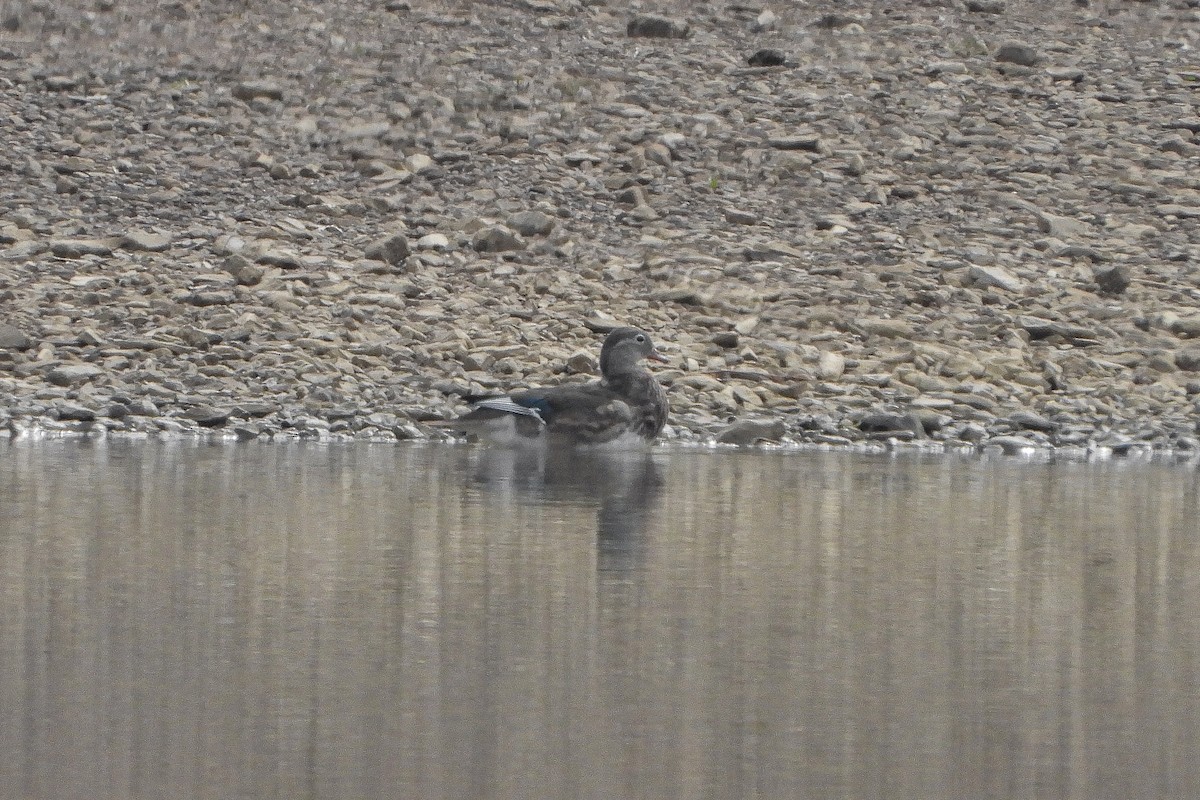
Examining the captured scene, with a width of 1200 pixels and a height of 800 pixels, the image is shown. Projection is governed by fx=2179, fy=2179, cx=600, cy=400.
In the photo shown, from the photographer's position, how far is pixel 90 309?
19.1 m

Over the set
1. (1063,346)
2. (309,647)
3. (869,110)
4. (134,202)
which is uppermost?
(869,110)

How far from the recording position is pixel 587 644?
22.2ft

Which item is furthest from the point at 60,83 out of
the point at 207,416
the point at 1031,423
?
the point at 1031,423

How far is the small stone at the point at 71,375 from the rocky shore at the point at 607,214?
0.06m

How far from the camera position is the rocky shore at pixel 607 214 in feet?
58.2

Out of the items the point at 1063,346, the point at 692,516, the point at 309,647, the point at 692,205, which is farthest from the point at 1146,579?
the point at 692,205

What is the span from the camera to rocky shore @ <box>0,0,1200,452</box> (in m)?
17.7

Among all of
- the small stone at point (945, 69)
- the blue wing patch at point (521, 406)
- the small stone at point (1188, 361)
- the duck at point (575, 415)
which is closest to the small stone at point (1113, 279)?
the small stone at point (1188, 361)

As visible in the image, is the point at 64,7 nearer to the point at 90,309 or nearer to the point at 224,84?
the point at 224,84

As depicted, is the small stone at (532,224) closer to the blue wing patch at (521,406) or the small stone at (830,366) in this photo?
the small stone at (830,366)

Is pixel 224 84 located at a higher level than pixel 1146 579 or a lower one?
higher

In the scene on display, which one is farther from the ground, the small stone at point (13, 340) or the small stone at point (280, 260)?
the small stone at point (280, 260)

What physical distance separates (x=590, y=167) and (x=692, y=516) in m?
13.6

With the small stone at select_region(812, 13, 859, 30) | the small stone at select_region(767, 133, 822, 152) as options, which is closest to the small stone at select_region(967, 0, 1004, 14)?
the small stone at select_region(812, 13, 859, 30)
